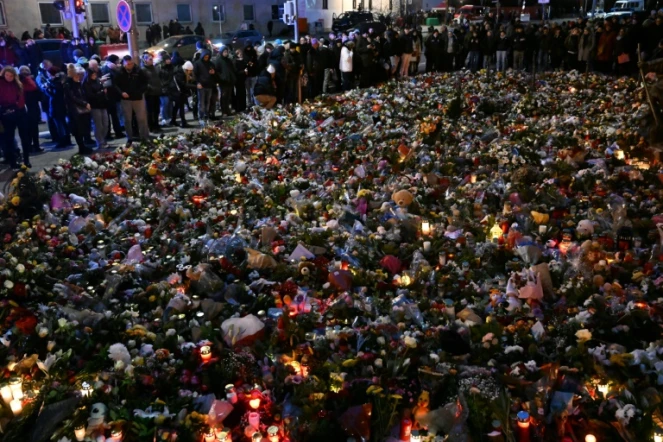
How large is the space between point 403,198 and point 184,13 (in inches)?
1351

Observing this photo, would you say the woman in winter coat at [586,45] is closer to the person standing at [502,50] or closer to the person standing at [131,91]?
the person standing at [502,50]

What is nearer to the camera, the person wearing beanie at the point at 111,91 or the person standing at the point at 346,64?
the person wearing beanie at the point at 111,91

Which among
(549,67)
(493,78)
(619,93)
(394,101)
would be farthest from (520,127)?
(549,67)

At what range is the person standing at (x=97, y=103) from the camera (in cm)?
1120

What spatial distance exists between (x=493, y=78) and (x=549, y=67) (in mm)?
4308

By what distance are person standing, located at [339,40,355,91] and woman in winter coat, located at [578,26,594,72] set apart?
658 centimetres

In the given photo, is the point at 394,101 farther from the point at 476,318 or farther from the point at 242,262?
the point at 476,318

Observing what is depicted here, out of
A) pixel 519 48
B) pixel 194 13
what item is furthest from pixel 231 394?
pixel 194 13

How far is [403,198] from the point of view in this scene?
301 inches

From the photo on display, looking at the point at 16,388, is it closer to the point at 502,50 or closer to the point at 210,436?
the point at 210,436

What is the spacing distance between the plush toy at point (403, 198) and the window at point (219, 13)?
34.6 meters

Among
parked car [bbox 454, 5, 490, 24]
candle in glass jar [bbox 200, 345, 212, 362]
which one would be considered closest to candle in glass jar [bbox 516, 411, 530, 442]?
candle in glass jar [bbox 200, 345, 212, 362]

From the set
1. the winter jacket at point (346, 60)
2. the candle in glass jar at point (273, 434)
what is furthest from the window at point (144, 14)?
the candle in glass jar at point (273, 434)

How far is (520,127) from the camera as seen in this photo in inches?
443
